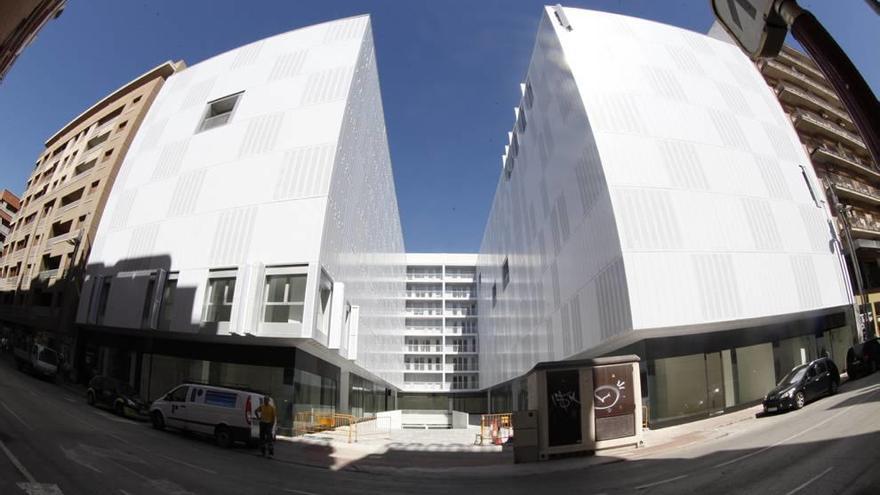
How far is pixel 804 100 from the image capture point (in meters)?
39.6

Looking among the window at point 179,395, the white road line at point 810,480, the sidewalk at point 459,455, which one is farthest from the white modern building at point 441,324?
the white road line at point 810,480

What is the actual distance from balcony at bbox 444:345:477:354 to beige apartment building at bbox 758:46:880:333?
54363 millimetres

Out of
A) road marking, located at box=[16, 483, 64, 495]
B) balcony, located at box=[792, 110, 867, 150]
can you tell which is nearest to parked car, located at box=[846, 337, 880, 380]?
A: balcony, located at box=[792, 110, 867, 150]

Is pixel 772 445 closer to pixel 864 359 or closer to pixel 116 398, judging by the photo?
pixel 864 359

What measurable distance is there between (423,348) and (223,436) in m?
64.8

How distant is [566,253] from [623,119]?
797 cm

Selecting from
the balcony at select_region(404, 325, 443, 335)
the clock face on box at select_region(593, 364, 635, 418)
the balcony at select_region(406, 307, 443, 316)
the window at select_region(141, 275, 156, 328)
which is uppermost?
the balcony at select_region(406, 307, 443, 316)

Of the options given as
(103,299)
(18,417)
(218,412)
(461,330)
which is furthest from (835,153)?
(103,299)

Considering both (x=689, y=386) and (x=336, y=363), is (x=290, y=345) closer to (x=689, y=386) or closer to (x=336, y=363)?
(x=336, y=363)

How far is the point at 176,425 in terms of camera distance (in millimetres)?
16203

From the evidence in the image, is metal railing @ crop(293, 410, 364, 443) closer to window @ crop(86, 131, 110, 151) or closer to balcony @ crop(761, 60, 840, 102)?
window @ crop(86, 131, 110, 151)

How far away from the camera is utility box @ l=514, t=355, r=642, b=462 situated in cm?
1411

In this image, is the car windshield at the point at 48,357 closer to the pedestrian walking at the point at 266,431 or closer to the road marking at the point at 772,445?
the pedestrian walking at the point at 266,431

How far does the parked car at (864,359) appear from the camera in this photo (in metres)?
20.6
